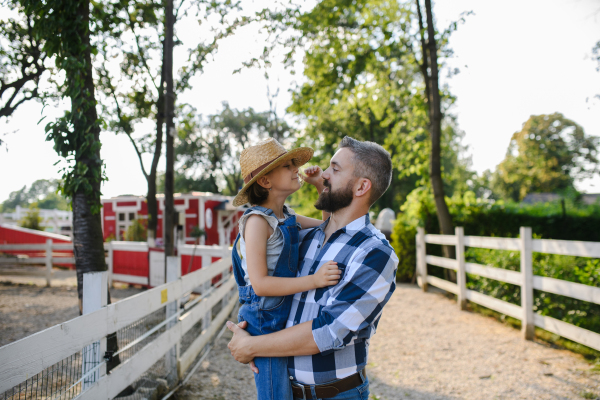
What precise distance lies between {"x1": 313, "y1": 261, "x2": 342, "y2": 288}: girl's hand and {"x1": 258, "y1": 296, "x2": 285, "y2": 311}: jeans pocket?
0.24 meters

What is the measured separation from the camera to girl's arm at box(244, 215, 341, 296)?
5.27 feet

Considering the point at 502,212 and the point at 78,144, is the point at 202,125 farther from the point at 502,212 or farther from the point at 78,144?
the point at 78,144

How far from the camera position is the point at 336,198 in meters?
1.88

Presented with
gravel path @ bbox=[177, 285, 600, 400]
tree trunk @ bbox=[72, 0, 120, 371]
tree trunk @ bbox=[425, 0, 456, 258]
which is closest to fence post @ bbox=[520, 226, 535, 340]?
gravel path @ bbox=[177, 285, 600, 400]

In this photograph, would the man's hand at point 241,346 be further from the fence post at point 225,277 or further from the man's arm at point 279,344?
the fence post at point 225,277

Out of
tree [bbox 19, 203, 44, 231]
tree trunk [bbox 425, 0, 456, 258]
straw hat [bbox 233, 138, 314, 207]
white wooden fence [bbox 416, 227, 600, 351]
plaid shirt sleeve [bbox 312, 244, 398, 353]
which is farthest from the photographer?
tree [bbox 19, 203, 44, 231]

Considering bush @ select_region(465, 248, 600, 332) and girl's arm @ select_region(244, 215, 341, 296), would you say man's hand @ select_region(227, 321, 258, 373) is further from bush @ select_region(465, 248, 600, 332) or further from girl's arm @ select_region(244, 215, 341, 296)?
bush @ select_region(465, 248, 600, 332)

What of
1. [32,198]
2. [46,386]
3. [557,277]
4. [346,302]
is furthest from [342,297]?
[32,198]

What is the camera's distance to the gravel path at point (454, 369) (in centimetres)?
401

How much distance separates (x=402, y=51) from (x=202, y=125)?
3234 cm

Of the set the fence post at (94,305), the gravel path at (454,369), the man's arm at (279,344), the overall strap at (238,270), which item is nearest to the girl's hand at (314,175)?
the overall strap at (238,270)

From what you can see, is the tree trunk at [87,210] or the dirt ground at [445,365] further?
the dirt ground at [445,365]

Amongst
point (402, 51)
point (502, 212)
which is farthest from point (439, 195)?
point (402, 51)

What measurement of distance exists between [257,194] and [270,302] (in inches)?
21.4
